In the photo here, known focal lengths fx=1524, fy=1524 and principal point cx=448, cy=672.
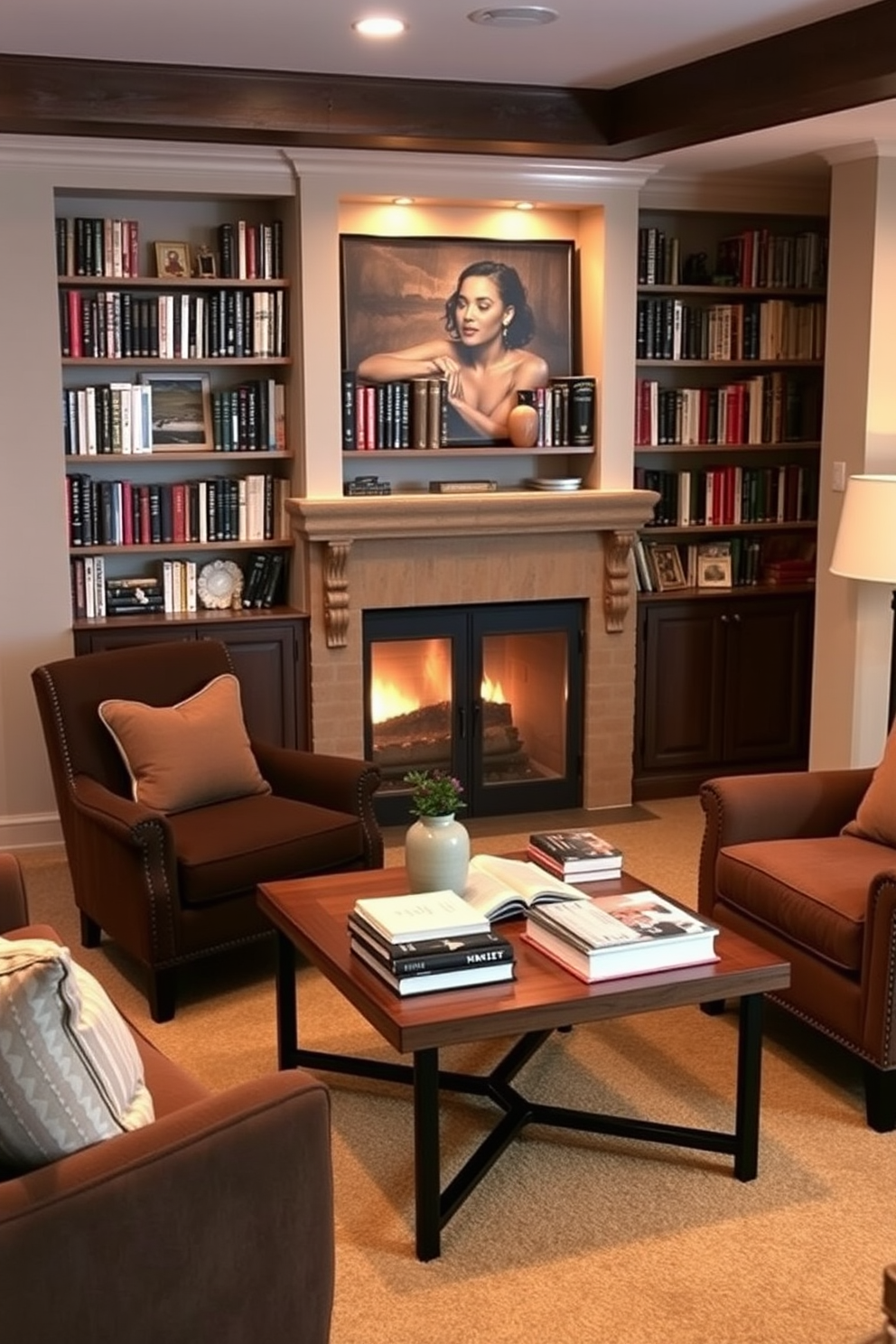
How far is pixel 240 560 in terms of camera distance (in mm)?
5758

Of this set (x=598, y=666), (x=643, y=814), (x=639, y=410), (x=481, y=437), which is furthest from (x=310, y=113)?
(x=643, y=814)

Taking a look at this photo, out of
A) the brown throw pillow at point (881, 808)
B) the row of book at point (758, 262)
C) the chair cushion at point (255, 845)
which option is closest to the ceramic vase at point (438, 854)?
the chair cushion at point (255, 845)

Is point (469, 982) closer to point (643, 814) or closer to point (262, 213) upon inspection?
point (643, 814)

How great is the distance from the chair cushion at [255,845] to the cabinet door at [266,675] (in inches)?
39.7

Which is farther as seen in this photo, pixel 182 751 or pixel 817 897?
pixel 182 751

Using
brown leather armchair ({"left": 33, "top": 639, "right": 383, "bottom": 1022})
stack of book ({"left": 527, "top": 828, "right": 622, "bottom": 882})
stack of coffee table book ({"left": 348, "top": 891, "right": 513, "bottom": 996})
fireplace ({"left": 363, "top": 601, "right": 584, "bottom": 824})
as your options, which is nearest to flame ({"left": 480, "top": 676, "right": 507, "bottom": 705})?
fireplace ({"left": 363, "top": 601, "right": 584, "bottom": 824})

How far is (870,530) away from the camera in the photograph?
14.9 ft

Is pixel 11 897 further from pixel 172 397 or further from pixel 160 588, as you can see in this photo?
pixel 172 397

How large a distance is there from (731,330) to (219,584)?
2.26m

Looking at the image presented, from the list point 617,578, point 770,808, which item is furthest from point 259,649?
point 770,808

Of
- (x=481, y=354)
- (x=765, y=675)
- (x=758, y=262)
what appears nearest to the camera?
(x=481, y=354)

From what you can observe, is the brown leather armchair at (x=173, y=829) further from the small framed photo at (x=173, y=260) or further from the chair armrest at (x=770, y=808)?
the small framed photo at (x=173, y=260)

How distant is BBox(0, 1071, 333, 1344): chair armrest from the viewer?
1.95m

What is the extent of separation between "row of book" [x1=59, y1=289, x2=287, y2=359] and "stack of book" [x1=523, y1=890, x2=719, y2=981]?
2.91 meters
